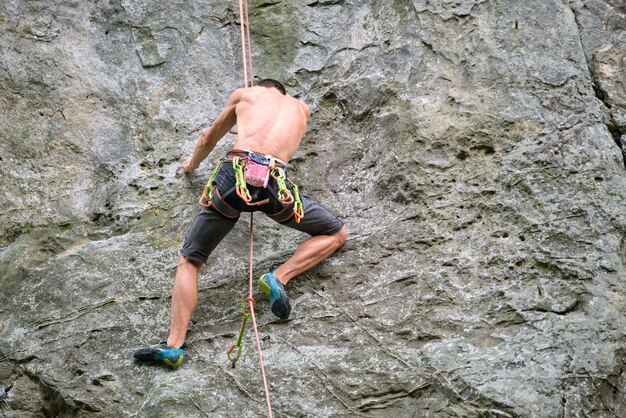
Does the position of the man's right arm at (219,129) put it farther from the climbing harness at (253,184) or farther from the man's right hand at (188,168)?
the climbing harness at (253,184)

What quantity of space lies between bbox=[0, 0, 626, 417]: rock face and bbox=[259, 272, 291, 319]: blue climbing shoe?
15 cm

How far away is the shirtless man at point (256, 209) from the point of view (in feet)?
17.1

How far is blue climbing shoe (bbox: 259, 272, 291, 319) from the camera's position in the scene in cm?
519

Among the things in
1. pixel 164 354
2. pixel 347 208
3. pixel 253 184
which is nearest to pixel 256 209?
pixel 253 184

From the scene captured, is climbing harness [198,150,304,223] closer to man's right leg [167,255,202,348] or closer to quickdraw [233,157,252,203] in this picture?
quickdraw [233,157,252,203]

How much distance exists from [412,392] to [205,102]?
3130 mm

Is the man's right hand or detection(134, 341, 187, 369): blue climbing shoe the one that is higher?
the man's right hand

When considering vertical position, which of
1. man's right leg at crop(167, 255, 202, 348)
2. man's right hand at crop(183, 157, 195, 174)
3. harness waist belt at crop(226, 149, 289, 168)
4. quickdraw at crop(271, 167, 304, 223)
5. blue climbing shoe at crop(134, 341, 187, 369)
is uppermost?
harness waist belt at crop(226, 149, 289, 168)

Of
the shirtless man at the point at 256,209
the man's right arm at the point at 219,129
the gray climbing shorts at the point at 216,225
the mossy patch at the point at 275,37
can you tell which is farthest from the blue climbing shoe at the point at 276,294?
the mossy patch at the point at 275,37

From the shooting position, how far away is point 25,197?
6.33m

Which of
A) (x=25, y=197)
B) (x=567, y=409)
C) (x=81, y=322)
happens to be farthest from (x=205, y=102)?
(x=567, y=409)

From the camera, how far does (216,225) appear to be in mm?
5270

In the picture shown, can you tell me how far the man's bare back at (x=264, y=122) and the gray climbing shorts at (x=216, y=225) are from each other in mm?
317

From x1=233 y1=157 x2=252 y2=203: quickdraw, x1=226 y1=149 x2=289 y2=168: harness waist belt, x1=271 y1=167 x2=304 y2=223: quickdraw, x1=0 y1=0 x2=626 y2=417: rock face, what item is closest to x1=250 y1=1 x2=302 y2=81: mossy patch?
x1=0 y1=0 x2=626 y2=417: rock face
